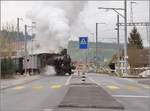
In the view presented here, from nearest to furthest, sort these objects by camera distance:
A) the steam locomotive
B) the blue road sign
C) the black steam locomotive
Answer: the blue road sign → the black steam locomotive → the steam locomotive

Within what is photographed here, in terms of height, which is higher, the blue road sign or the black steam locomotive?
the blue road sign

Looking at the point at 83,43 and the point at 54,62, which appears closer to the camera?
the point at 83,43

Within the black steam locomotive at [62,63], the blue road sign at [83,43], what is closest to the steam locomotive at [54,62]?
the black steam locomotive at [62,63]

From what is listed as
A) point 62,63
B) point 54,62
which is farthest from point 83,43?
point 54,62

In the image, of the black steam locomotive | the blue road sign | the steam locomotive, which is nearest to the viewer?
the blue road sign

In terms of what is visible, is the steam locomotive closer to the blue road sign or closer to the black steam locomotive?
the black steam locomotive

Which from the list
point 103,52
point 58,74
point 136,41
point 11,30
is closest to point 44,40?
point 58,74

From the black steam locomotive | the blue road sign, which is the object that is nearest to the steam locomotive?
the black steam locomotive

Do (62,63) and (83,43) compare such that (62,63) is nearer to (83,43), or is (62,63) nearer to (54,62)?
(54,62)

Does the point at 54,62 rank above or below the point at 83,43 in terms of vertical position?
below

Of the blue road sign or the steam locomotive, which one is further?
the steam locomotive

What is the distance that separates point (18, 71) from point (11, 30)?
30799 millimetres

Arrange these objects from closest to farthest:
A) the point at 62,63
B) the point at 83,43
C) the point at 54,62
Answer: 1. the point at 83,43
2. the point at 62,63
3. the point at 54,62

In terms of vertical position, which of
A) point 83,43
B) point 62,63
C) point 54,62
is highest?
point 83,43
